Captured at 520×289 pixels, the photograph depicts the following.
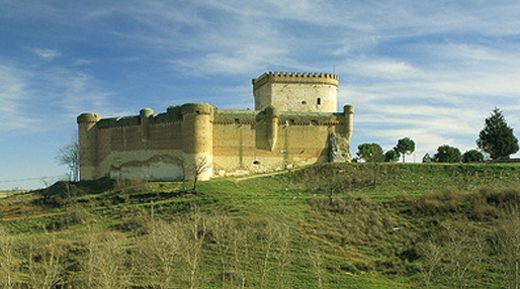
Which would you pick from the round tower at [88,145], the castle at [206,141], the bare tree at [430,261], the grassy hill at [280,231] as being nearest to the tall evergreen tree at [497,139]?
the grassy hill at [280,231]

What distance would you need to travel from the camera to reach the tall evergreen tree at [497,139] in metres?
52.9

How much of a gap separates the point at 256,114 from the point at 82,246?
77.7 feet

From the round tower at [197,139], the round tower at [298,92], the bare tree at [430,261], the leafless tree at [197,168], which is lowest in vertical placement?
the bare tree at [430,261]

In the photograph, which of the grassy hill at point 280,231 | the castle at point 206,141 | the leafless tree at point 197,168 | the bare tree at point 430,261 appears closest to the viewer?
the bare tree at point 430,261

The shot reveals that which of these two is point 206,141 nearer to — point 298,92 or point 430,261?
point 298,92

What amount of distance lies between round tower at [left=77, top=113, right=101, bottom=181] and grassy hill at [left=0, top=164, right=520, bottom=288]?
4.75 meters

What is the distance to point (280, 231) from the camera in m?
26.1

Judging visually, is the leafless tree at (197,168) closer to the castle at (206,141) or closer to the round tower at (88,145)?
the castle at (206,141)

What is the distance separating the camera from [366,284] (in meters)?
22.0

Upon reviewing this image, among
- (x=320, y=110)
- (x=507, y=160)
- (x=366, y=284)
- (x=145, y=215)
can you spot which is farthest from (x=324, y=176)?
(x=507, y=160)

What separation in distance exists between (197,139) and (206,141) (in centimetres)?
106

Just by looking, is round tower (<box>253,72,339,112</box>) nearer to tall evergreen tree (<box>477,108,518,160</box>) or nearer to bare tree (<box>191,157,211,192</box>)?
bare tree (<box>191,157,211,192</box>)

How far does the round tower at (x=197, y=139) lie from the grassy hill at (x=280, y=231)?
213 cm

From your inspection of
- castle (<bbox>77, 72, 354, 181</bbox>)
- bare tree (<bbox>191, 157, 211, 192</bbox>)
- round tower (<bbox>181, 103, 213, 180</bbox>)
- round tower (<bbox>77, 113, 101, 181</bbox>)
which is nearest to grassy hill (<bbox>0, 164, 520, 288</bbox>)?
bare tree (<bbox>191, 157, 211, 192</bbox>)
